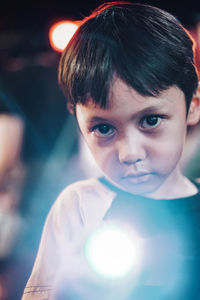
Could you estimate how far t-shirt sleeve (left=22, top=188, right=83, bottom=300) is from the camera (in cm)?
52

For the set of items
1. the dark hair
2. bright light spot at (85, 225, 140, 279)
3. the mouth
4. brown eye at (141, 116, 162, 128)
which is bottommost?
bright light spot at (85, 225, 140, 279)

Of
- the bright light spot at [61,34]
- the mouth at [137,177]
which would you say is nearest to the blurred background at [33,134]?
the bright light spot at [61,34]

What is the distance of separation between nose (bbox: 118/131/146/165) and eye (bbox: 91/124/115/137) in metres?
0.03

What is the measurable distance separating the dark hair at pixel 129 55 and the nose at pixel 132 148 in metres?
0.06

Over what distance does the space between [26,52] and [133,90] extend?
3.84 feet

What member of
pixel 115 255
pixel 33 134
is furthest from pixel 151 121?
pixel 33 134

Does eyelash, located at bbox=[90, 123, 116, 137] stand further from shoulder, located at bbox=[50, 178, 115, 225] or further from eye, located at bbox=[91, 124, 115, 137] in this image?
shoulder, located at bbox=[50, 178, 115, 225]

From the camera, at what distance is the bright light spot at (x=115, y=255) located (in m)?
0.50

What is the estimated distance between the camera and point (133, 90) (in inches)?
16.8

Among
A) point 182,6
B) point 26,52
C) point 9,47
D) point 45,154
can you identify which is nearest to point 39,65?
point 26,52

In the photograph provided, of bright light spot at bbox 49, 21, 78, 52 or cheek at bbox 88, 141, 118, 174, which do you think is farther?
bright light spot at bbox 49, 21, 78, 52

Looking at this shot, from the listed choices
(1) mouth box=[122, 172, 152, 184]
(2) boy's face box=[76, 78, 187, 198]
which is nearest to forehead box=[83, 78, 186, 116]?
(2) boy's face box=[76, 78, 187, 198]

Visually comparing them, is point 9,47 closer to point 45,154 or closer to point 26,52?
point 26,52

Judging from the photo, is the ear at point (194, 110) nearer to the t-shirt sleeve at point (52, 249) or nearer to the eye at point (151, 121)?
the eye at point (151, 121)
